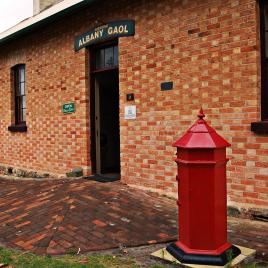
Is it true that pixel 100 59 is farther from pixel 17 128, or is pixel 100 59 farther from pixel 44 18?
pixel 17 128

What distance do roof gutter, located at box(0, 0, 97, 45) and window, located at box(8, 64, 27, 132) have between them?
94 centimetres

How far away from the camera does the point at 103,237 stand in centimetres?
460

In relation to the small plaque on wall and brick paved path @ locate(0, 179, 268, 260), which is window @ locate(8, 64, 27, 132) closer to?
brick paved path @ locate(0, 179, 268, 260)

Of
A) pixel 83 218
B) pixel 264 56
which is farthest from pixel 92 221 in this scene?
pixel 264 56

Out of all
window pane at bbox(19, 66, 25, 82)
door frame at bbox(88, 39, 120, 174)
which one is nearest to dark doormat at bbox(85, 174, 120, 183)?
door frame at bbox(88, 39, 120, 174)

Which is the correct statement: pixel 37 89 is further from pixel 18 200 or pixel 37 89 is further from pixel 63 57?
pixel 18 200

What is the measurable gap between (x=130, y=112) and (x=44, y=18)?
3.67 meters

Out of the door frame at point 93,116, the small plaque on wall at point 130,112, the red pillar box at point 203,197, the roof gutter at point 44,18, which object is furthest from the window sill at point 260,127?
the roof gutter at point 44,18

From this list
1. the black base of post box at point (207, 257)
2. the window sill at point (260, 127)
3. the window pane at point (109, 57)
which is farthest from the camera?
the window pane at point (109, 57)

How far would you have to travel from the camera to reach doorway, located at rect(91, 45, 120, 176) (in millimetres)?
8133

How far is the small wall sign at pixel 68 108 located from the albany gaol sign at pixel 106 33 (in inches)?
50.7

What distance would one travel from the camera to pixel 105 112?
8.91 metres

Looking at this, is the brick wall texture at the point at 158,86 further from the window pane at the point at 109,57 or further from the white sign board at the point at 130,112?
the window pane at the point at 109,57

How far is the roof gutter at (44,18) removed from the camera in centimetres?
807
